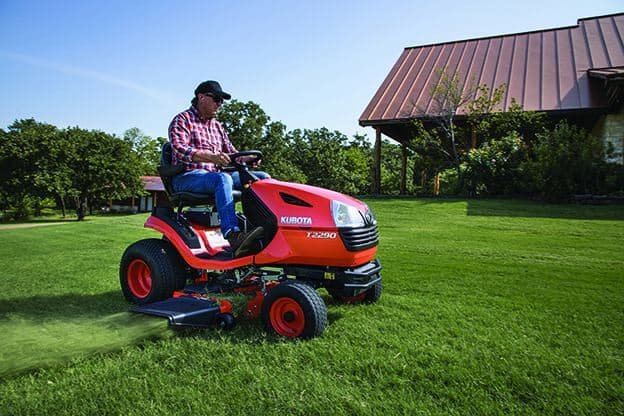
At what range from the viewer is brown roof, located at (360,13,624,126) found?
14.3 m

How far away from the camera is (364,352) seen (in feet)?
8.62

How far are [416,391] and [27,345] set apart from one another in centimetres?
226

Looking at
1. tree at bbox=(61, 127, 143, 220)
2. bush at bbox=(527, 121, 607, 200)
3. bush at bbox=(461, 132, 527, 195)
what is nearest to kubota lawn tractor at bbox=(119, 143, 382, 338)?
bush at bbox=(527, 121, 607, 200)

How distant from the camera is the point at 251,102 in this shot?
36594 mm

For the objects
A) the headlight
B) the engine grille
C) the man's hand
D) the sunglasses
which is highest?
the sunglasses

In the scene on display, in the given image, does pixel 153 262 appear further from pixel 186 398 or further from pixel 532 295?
pixel 532 295

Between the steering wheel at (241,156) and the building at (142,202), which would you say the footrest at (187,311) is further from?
the building at (142,202)

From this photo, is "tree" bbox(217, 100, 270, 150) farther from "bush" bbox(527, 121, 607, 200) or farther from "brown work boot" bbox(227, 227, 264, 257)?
"brown work boot" bbox(227, 227, 264, 257)

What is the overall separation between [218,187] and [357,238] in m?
1.17

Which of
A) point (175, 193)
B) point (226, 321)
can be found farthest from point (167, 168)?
point (226, 321)

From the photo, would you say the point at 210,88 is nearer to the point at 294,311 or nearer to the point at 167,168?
the point at 167,168

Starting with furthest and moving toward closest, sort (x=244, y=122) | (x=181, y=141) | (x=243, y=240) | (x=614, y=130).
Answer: (x=244, y=122) → (x=614, y=130) → (x=181, y=141) → (x=243, y=240)

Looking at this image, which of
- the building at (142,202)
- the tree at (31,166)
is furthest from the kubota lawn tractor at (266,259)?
the building at (142,202)

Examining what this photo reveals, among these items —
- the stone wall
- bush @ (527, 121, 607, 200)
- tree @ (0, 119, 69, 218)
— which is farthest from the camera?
tree @ (0, 119, 69, 218)
